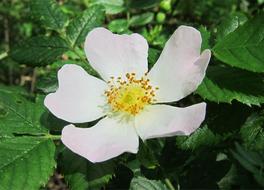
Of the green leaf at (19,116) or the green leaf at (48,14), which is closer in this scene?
the green leaf at (19,116)

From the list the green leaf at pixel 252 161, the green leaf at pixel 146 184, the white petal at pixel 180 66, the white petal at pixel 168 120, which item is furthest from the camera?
the green leaf at pixel 252 161

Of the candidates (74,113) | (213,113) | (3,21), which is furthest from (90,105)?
(3,21)

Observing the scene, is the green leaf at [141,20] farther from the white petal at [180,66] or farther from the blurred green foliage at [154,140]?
the white petal at [180,66]

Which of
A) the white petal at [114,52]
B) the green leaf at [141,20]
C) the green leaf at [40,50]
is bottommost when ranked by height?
the green leaf at [141,20]

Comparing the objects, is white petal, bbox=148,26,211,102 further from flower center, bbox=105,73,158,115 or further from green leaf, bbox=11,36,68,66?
green leaf, bbox=11,36,68,66

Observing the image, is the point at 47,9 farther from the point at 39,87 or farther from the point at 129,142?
the point at 129,142

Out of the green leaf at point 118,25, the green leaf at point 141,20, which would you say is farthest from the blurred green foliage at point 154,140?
the green leaf at point 141,20
